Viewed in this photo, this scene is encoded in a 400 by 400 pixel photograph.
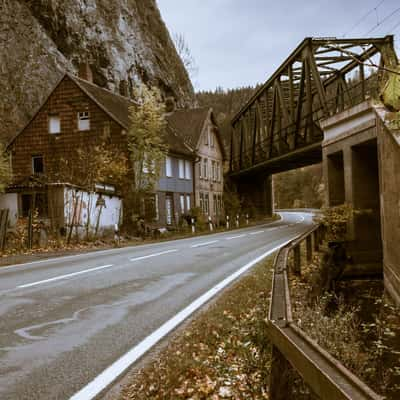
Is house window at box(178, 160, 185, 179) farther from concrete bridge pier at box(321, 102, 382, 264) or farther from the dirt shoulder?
concrete bridge pier at box(321, 102, 382, 264)

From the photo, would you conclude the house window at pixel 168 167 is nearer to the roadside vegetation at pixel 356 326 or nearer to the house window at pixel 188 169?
the house window at pixel 188 169

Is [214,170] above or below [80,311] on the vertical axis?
above

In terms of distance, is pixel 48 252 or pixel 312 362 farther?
pixel 48 252

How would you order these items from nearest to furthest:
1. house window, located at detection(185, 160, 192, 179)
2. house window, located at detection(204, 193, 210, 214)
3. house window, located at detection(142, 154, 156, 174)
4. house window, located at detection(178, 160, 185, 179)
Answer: house window, located at detection(142, 154, 156, 174), house window, located at detection(178, 160, 185, 179), house window, located at detection(185, 160, 192, 179), house window, located at detection(204, 193, 210, 214)

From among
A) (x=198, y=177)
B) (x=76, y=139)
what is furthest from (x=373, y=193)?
(x=198, y=177)

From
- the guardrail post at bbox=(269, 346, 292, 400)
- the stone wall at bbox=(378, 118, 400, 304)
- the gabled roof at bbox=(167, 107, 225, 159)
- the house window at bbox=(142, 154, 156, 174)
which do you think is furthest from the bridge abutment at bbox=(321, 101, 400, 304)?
the gabled roof at bbox=(167, 107, 225, 159)

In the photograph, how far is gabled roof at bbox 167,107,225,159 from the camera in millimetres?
43375

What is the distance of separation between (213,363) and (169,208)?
31.7m

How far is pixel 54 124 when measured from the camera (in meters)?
33.7

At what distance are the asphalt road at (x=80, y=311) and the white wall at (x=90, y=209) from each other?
9.22 metres

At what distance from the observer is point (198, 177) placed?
1678 inches

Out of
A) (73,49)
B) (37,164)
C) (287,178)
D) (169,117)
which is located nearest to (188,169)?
(169,117)

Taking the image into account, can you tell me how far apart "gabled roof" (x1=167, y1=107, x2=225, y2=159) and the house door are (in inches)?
274

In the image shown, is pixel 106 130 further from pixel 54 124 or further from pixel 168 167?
pixel 168 167
